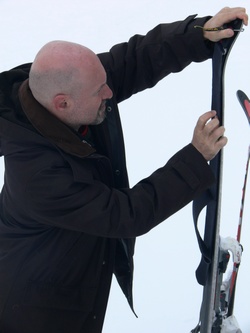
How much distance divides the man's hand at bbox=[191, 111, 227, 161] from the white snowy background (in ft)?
3.28

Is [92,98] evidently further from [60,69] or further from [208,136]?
[208,136]

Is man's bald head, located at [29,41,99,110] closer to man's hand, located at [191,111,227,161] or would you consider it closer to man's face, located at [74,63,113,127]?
man's face, located at [74,63,113,127]

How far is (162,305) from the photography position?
2160 millimetres

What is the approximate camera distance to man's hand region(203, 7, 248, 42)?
4.28 feet

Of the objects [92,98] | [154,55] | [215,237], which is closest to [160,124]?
[154,55]

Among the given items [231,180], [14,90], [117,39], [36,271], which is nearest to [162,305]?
[231,180]

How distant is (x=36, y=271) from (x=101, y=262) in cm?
17

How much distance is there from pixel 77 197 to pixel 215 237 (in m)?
0.40

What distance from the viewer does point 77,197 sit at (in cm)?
123

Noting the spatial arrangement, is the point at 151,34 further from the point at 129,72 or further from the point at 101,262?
the point at 101,262

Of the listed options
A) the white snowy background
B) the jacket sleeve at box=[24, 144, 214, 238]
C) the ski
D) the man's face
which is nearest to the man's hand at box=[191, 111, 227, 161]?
the jacket sleeve at box=[24, 144, 214, 238]

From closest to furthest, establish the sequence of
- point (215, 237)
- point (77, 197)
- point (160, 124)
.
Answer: point (77, 197) < point (215, 237) < point (160, 124)

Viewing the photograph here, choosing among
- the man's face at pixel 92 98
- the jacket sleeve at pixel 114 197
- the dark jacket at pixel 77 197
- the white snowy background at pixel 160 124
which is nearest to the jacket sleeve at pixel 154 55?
the dark jacket at pixel 77 197

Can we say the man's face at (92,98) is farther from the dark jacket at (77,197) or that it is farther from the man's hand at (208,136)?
the man's hand at (208,136)
